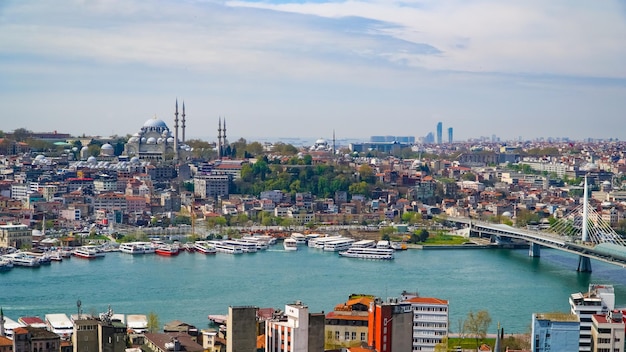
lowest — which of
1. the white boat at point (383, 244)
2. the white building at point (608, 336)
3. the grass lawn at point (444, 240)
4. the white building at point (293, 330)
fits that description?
the grass lawn at point (444, 240)

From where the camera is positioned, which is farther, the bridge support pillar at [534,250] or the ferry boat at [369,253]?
the bridge support pillar at [534,250]

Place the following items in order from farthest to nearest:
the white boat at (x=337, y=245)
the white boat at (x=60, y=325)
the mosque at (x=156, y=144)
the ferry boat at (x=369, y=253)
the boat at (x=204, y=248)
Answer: the mosque at (x=156, y=144), the white boat at (x=337, y=245), the boat at (x=204, y=248), the ferry boat at (x=369, y=253), the white boat at (x=60, y=325)

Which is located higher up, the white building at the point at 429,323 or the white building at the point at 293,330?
the white building at the point at 293,330

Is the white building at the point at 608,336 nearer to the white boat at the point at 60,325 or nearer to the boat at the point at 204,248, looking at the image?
the white boat at the point at 60,325

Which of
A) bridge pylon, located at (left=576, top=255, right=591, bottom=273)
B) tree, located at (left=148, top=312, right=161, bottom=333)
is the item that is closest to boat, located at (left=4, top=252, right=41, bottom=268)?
tree, located at (left=148, top=312, right=161, bottom=333)

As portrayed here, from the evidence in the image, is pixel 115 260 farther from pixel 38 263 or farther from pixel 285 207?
pixel 285 207

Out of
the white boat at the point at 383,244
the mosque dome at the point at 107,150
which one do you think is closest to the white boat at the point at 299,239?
the white boat at the point at 383,244
